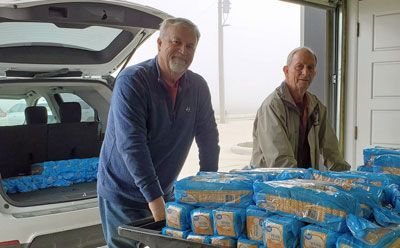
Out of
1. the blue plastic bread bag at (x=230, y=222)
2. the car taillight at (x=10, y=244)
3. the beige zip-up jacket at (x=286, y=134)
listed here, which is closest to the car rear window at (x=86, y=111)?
the car taillight at (x=10, y=244)

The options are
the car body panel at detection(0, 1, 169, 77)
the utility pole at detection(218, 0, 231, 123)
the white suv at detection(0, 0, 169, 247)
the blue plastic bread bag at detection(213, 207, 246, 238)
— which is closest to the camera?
the blue plastic bread bag at detection(213, 207, 246, 238)

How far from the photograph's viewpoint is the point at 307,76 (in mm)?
2471

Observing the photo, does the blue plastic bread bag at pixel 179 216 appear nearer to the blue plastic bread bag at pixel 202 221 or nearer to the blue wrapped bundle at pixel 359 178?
the blue plastic bread bag at pixel 202 221

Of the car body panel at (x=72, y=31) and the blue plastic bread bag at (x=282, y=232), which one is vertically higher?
the car body panel at (x=72, y=31)

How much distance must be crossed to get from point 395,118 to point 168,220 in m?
3.81

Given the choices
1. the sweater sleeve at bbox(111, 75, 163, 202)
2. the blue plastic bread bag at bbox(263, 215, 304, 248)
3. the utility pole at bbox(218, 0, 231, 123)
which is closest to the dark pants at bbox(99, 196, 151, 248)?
the sweater sleeve at bbox(111, 75, 163, 202)

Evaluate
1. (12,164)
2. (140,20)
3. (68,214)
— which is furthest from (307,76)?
(12,164)

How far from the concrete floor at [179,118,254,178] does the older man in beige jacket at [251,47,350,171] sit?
79.4 inches

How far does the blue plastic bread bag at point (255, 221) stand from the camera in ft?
4.41

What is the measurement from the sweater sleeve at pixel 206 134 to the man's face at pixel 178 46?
1.11 ft

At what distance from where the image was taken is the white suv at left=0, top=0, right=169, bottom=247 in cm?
265

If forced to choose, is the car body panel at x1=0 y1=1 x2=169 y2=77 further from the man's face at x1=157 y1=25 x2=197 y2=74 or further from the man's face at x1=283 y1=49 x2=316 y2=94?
the man's face at x1=283 y1=49 x2=316 y2=94

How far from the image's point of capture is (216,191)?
4.82 ft

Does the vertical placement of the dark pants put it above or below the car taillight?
above
